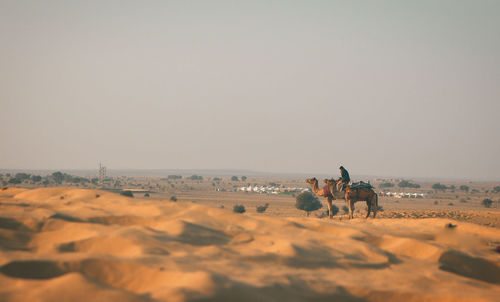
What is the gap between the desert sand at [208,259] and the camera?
6.96 meters

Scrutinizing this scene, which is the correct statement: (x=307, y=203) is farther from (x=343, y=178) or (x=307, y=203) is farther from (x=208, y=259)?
(x=208, y=259)

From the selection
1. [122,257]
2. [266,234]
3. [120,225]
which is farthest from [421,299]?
[120,225]

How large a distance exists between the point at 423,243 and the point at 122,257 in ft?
24.3

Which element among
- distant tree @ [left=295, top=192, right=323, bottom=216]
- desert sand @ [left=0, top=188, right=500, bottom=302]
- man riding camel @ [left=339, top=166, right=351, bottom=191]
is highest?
man riding camel @ [left=339, top=166, right=351, bottom=191]

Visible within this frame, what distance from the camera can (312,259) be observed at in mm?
9711

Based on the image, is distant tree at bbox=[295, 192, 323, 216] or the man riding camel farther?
distant tree at bbox=[295, 192, 323, 216]

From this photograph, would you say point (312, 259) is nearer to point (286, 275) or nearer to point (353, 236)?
point (286, 275)

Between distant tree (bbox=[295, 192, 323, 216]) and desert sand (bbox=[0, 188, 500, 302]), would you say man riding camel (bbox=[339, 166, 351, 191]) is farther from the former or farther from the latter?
distant tree (bbox=[295, 192, 323, 216])

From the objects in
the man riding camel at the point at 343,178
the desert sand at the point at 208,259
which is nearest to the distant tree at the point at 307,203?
the man riding camel at the point at 343,178

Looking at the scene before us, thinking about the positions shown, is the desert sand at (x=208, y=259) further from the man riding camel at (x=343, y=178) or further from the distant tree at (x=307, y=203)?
the distant tree at (x=307, y=203)

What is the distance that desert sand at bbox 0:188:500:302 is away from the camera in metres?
6.96

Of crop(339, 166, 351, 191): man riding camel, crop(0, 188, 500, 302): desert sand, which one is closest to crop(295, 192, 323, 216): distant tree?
crop(339, 166, 351, 191): man riding camel

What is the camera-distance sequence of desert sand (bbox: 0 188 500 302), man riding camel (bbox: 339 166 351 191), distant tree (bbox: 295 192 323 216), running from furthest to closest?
distant tree (bbox: 295 192 323 216) → man riding camel (bbox: 339 166 351 191) → desert sand (bbox: 0 188 500 302)

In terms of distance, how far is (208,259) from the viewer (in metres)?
8.80
